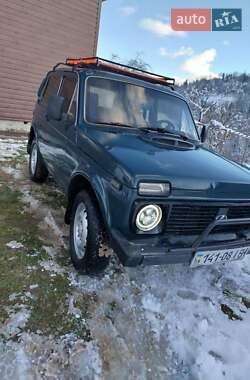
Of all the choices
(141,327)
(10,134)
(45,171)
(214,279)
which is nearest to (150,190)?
(141,327)

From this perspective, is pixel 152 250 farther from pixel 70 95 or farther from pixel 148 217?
pixel 70 95

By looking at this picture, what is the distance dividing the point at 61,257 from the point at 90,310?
888 mm

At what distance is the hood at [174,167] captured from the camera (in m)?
2.60

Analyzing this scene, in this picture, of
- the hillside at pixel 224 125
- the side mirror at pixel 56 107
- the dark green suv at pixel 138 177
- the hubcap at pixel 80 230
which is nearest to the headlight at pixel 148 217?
the dark green suv at pixel 138 177

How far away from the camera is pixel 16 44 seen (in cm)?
1082

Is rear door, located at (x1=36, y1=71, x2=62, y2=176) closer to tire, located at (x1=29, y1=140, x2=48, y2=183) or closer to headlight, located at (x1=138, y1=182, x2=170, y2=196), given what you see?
tire, located at (x1=29, y1=140, x2=48, y2=183)

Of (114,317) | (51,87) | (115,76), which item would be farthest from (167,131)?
(51,87)

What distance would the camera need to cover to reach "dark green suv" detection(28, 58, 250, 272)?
2572 millimetres

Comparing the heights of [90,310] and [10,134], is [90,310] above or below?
below

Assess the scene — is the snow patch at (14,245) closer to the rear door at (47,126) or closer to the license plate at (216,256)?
the rear door at (47,126)

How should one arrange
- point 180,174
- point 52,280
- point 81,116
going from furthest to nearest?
point 81,116, point 52,280, point 180,174

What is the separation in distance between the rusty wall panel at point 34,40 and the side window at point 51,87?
6214 millimetres

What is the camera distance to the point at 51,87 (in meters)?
5.29

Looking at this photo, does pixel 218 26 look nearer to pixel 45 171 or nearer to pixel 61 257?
pixel 45 171
